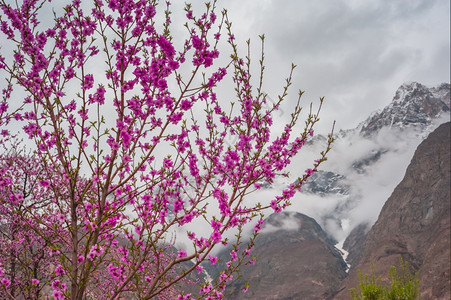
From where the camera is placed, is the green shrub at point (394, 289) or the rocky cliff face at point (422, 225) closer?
the green shrub at point (394, 289)

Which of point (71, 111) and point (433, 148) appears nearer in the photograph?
point (71, 111)

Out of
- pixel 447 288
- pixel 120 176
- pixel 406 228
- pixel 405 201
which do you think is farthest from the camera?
pixel 405 201

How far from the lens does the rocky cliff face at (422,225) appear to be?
349 feet

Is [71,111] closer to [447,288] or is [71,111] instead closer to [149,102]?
[149,102]

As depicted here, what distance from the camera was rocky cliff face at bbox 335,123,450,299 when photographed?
106 m

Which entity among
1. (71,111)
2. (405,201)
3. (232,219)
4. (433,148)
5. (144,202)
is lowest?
(232,219)

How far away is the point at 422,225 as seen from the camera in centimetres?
15538

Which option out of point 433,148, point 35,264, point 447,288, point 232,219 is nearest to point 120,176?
point 232,219

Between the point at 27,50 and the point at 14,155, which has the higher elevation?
the point at 14,155

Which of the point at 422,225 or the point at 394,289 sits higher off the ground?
the point at 422,225

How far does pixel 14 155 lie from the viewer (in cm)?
1672

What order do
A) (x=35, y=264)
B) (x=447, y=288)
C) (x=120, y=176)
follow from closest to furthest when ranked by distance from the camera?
1. (x=120, y=176)
2. (x=35, y=264)
3. (x=447, y=288)

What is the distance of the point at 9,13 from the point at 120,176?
4665 mm

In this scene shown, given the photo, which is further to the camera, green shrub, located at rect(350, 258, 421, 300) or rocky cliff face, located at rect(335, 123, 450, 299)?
rocky cliff face, located at rect(335, 123, 450, 299)
